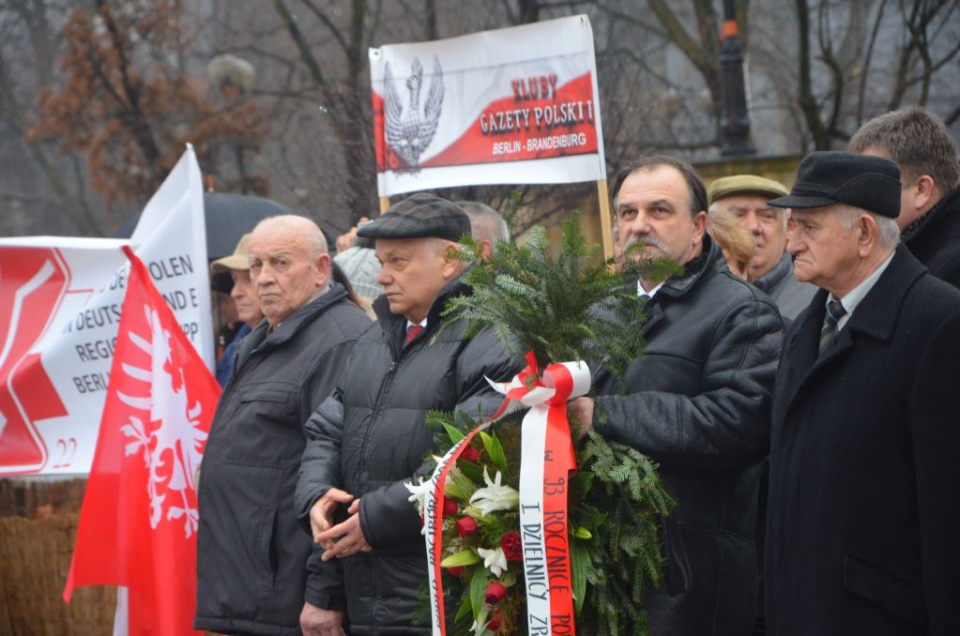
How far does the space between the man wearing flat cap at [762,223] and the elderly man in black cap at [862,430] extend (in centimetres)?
194

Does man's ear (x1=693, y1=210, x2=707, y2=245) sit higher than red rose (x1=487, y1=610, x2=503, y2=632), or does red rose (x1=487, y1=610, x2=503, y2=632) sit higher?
man's ear (x1=693, y1=210, x2=707, y2=245)

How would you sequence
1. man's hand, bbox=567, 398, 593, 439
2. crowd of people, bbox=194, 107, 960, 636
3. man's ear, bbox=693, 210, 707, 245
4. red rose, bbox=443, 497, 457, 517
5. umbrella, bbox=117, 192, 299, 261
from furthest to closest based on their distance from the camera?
1. umbrella, bbox=117, 192, 299, 261
2. man's ear, bbox=693, 210, 707, 245
3. red rose, bbox=443, 497, 457, 517
4. man's hand, bbox=567, 398, 593, 439
5. crowd of people, bbox=194, 107, 960, 636

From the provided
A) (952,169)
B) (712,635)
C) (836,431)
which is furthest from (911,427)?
(952,169)

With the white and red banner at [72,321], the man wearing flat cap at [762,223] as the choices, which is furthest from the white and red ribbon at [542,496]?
the white and red banner at [72,321]

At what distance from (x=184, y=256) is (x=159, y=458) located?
114 centimetres

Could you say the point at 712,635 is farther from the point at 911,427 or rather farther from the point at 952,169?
the point at 952,169

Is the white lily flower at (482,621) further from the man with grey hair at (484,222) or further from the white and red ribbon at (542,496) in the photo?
the man with grey hair at (484,222)

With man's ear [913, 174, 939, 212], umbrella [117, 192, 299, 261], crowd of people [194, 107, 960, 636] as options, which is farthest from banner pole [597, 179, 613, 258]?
umbrella [117, 192, 299, 261]

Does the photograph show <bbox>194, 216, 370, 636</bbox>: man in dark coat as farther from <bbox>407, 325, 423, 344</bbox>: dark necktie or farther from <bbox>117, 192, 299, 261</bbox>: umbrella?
<bbox>117, 192, 299, 261</bbox>: umbrella

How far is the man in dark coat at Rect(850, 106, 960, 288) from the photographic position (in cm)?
406

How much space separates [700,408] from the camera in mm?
3832

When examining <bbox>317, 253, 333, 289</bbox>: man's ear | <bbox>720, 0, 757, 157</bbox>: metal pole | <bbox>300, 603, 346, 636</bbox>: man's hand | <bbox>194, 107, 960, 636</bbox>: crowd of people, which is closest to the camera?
<bbox>194, 107, 960, 636</bbox>: crowd of people

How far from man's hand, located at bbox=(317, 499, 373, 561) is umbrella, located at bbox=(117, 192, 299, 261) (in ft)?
16.1

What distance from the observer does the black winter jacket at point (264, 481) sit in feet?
16.2
